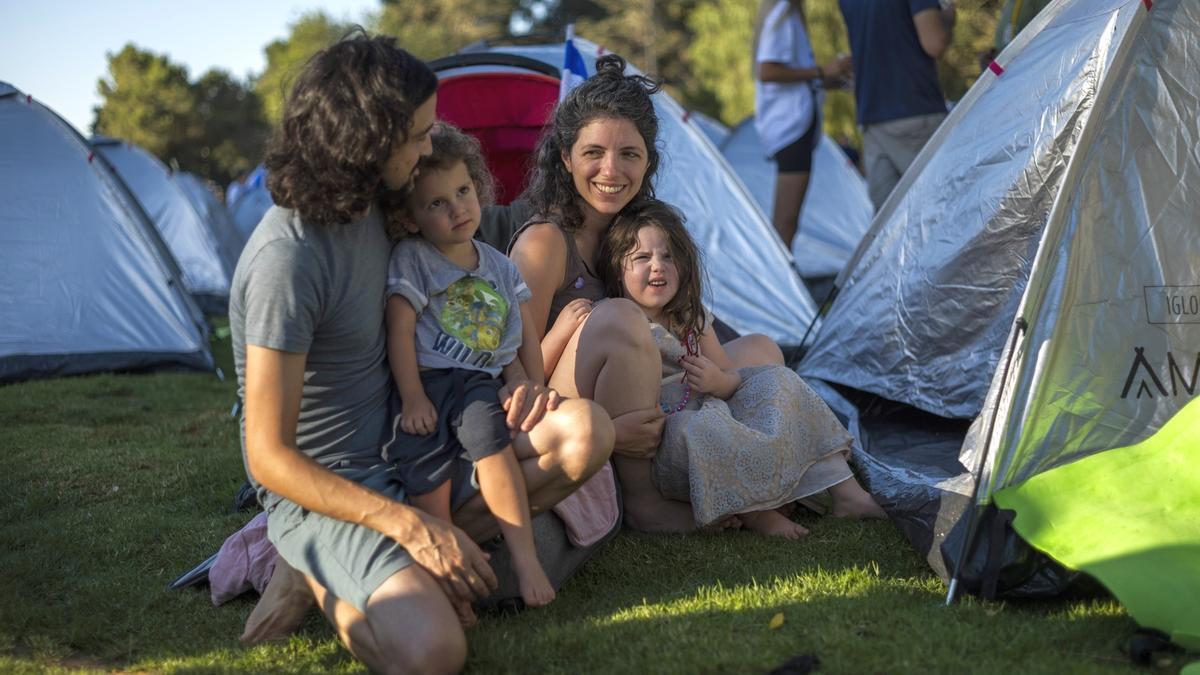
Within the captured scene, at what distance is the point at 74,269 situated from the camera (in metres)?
6.34

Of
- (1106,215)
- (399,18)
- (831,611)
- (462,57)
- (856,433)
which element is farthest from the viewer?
(399,18)

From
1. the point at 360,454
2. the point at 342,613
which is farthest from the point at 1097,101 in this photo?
the point at 342,613

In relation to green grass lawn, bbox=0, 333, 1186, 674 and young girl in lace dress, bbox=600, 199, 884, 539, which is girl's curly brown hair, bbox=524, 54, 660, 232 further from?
green grass lawn, bbox=0, 333, 1186, 674

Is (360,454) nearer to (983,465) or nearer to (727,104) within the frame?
(983,465)

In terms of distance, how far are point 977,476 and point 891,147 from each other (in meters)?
3.33

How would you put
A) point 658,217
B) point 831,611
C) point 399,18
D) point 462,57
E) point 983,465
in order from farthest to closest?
point 399,18
point 462,57
point 658,217
point 983,465
point 831,611

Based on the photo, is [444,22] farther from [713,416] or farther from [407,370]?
[407,370]

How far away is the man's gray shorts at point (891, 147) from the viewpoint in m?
5.68

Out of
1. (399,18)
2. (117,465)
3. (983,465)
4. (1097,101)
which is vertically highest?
(399,18)

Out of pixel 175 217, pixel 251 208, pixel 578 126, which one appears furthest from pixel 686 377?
pixel 251 208

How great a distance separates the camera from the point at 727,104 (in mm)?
26375

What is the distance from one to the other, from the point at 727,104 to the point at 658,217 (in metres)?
23.7

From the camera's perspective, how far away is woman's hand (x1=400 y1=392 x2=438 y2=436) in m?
2.63

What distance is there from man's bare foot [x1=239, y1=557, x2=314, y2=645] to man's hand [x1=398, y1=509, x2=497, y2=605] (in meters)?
0.35
